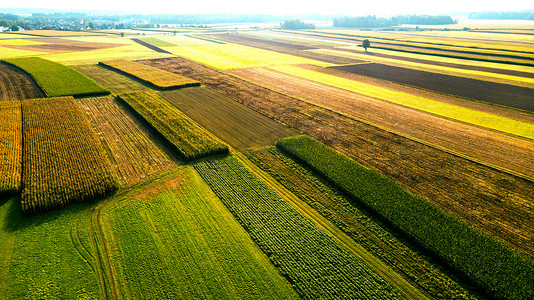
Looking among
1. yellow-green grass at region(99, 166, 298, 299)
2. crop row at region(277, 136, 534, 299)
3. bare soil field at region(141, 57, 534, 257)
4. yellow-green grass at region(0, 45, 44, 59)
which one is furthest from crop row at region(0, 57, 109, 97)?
crop row at region(277, 136, 534, 299)

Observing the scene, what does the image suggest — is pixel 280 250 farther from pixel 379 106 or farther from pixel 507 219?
pixel 379 106

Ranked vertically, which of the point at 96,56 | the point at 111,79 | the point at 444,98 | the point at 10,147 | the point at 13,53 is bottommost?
the point at 10,147

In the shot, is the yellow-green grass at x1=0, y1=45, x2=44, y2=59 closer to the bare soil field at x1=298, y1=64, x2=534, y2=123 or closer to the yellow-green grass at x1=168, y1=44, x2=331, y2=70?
the yellow-green grass at x1=168, y1=44, x2=331, y2=70

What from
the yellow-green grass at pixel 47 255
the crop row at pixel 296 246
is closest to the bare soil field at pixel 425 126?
the crop row at pixel 296 246

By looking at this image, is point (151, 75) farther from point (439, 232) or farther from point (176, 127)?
point (439, 232)

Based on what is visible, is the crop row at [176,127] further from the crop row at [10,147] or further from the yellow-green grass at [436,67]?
the yellow-green grass at [436,67]

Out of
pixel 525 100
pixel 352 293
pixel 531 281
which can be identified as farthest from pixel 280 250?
pixel 525 100

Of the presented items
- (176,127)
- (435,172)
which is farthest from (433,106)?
(176,127)
